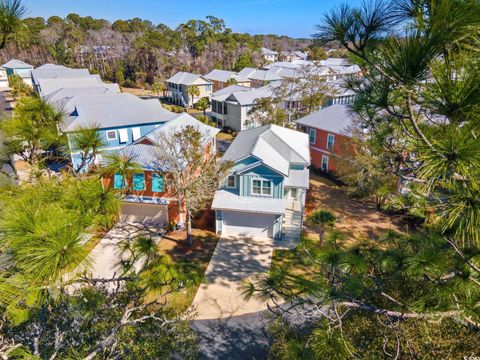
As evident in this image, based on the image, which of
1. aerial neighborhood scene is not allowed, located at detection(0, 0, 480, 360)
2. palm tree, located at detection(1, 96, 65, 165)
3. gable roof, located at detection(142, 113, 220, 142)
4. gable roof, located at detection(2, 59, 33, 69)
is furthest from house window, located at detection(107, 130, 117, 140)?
gable roof, located at detection(2, 59, 33, 69)

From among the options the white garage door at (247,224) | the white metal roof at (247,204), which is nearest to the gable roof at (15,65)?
the white metal roof at (247,204)

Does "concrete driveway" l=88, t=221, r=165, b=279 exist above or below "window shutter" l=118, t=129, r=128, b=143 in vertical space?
below

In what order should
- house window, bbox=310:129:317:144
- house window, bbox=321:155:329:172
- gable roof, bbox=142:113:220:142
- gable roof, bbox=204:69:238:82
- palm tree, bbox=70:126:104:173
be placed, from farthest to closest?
gable roof, bbox=204:69:238:82
house window, bbox=310:129:317:144
house window, bbox=321:155:329:172
gable roof, bbox=142:113:220:142
palm tree, bbox=70:126:104:173

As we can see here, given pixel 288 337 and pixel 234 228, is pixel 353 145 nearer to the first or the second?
pixel 234 228

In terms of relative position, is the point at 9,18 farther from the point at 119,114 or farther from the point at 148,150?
the point at 119,114

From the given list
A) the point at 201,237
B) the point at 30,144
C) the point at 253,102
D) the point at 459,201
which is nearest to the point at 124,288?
the point at 30,144

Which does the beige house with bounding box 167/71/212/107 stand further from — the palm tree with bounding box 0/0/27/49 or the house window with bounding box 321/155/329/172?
the palm tree with bounding box 0/0/27/49
